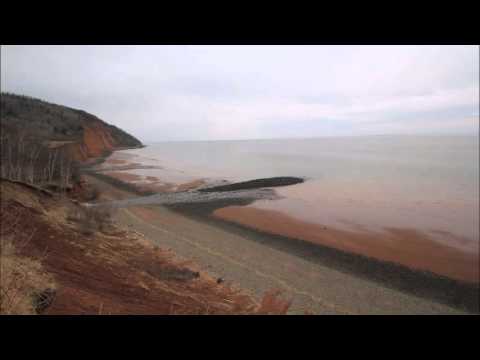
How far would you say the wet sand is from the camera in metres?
12.6

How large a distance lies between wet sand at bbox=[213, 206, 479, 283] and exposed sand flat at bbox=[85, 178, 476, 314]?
108 inches

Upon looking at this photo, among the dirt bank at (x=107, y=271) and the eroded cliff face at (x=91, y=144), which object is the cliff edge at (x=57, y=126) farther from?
the dirt bank at (x=107, y=271)

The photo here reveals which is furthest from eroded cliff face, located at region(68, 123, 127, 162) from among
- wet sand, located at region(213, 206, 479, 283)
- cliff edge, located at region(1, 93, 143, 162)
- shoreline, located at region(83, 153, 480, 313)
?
shoreline, located at region(83, 153, 480, 313)

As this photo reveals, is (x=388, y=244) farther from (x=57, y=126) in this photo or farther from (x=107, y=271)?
(x=57, y=126)

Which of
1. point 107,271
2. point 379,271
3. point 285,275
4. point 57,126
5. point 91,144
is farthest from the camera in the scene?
point 91,144

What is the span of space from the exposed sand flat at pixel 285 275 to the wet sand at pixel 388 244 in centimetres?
273

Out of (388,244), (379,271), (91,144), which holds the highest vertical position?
(91,144)

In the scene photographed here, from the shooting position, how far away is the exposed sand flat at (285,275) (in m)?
9.09

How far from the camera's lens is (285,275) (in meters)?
10.7

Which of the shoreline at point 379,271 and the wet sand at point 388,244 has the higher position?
the wet sand at point 388,244

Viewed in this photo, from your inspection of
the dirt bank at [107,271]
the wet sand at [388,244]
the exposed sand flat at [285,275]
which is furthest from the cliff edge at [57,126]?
the wet sand at [388,244]

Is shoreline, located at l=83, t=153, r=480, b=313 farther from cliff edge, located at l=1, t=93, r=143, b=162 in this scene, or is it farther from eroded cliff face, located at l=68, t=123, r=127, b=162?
eroded cliff face, located at l=68, t=123, r=127, b=162

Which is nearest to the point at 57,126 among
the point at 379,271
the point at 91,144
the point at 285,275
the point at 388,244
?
the point at 91,144

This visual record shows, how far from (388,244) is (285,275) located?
7.73 meters
